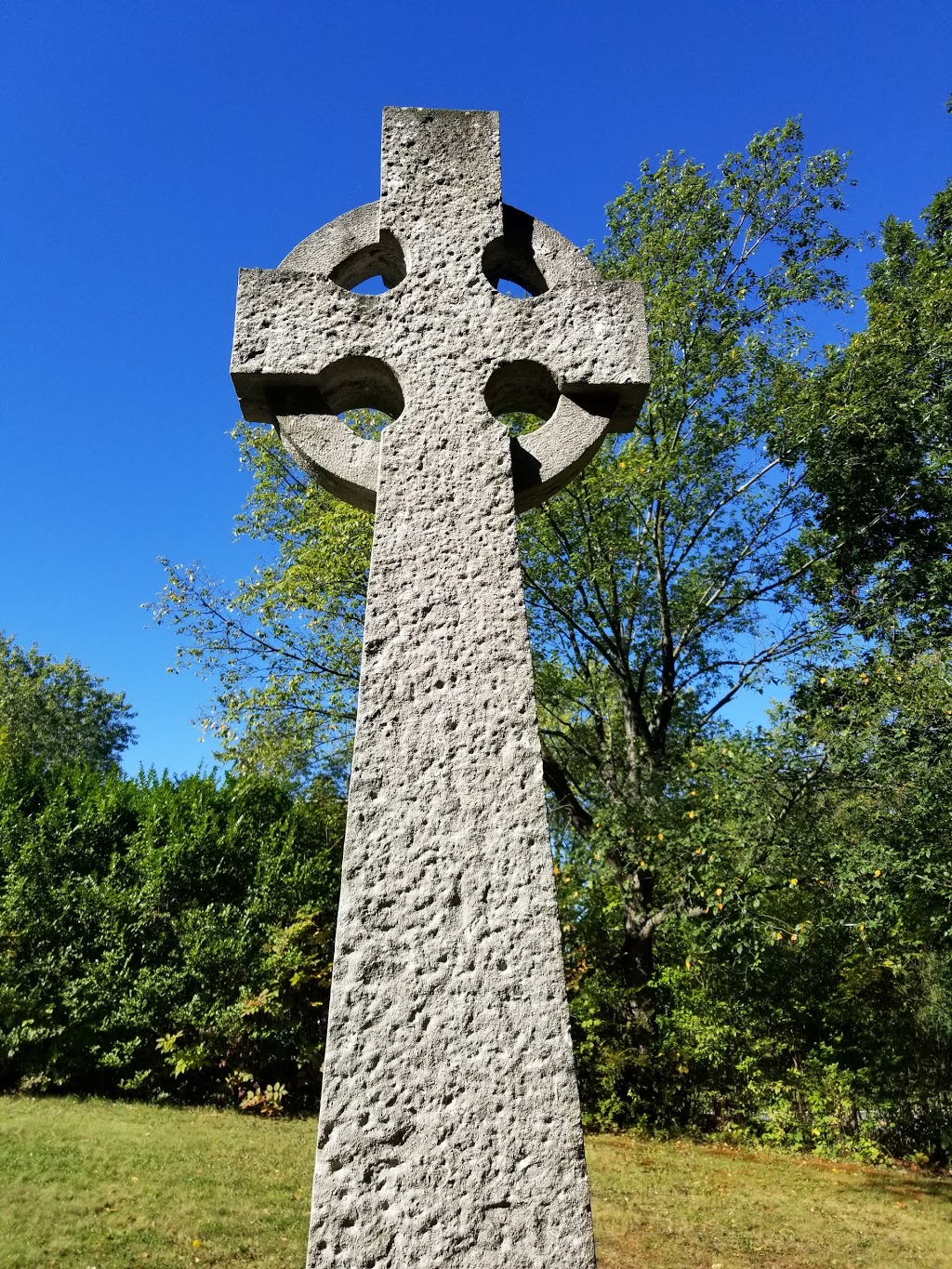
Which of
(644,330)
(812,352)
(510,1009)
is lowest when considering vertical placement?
(510,1009)

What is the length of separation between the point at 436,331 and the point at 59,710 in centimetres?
3879

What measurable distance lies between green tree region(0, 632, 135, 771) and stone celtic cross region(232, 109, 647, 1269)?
3230 cm

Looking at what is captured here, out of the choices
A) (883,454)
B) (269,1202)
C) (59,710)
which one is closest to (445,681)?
(269,1202)

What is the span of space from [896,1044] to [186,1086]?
9.84 metres

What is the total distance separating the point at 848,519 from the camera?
500 inches

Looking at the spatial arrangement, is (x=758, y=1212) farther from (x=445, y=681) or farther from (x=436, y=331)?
(x=436, y=331)

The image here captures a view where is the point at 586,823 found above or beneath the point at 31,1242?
above

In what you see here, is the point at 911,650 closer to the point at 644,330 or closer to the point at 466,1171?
the point at 644,330

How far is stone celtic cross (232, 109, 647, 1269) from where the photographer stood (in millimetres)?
1545

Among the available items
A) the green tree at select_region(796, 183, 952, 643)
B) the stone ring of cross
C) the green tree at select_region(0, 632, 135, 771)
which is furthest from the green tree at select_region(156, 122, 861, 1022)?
the green tree at select_region(0, 632, 135, 771)

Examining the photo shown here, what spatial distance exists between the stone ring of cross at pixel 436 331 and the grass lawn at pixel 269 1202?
5460 millimetres

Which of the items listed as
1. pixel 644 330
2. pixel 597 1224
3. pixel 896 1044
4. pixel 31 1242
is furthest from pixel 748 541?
pixel 31 1242

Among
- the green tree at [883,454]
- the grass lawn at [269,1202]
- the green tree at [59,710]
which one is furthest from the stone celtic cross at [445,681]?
the green tree at [59,710]

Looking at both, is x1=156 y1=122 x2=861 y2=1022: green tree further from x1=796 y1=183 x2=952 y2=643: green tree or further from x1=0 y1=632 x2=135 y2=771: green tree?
x1=0 y1=632 x2=135 y2=771: green tree
